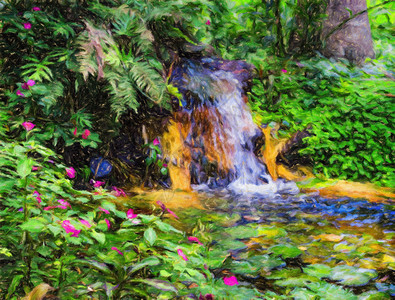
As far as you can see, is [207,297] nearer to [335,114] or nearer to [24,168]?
[24,168]

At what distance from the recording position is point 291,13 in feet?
20.9

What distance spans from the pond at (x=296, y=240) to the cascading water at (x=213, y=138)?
406 millimetres

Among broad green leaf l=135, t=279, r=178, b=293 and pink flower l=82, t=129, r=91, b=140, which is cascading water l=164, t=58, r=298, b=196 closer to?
pink flower l=82, t=129, r=91, b=140

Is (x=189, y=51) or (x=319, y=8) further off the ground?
(x=319, y=8)

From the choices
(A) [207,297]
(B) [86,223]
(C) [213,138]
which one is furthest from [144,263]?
(C) [213,138]

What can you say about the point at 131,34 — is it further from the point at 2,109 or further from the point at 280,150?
the point at 280,150

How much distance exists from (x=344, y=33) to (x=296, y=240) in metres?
4.39

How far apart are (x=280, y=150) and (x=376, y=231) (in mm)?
2106

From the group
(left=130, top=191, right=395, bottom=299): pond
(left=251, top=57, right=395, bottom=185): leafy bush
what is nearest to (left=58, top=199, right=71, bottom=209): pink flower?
(left=130, top=191, right=395, bottom=299): pond

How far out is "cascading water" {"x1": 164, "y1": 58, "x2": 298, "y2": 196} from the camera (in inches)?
200

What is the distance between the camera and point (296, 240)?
3.41m

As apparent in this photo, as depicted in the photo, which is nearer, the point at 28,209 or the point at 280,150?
the point at 28,209

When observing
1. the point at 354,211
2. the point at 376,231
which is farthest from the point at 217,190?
the point at 376,231

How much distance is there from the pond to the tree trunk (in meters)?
2.96
